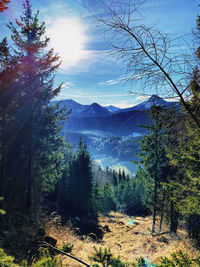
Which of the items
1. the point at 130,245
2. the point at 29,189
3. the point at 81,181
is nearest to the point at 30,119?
the point at 29,189

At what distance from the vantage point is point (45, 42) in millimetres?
10359

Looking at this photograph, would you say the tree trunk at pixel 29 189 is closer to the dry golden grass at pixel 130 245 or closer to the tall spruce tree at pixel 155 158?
the dry golden grass at pixel 130 245

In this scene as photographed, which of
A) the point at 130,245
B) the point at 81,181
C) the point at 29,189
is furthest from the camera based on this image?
the point at 81,181

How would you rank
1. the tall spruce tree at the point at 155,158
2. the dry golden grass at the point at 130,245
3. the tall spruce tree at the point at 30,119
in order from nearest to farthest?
the dry golden grass at the point at 130,245
the tall spruce tree at the point at 30,119
the tall spruce tree at the point at 155,158

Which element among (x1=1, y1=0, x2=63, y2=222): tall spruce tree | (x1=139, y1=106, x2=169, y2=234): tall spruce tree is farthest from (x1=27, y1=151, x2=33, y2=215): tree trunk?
(x1=139, y1=106, x2=169, y2=234): tall spruce tree

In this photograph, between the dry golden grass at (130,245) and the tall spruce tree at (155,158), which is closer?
the dry golden grass at (130,245)

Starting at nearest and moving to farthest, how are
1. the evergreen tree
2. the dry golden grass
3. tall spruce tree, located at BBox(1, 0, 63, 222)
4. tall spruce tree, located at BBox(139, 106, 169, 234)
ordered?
the dry golden grass < tall spruce tree, located at BBox(1, 0, 63, 222) < tall spruce tree, located at BBox(139, 106, 169, 234) < the evergreen tree

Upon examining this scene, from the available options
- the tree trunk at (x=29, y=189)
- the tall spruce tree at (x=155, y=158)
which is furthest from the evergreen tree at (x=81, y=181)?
the tree trunk at (x=29, y=189)

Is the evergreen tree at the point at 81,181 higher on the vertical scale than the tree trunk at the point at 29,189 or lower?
lower

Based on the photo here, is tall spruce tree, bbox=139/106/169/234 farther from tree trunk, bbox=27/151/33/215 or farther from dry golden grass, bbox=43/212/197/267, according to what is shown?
tree trunk, bbox=27/151/33/215

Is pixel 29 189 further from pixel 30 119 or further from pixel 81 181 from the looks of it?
pixel 81 181

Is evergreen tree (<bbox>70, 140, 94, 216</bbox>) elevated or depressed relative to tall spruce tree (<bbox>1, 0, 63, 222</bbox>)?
Result: depressed

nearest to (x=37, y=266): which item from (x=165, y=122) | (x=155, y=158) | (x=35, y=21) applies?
(x=165, y=122)

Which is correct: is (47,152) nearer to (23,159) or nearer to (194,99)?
(23,159)
